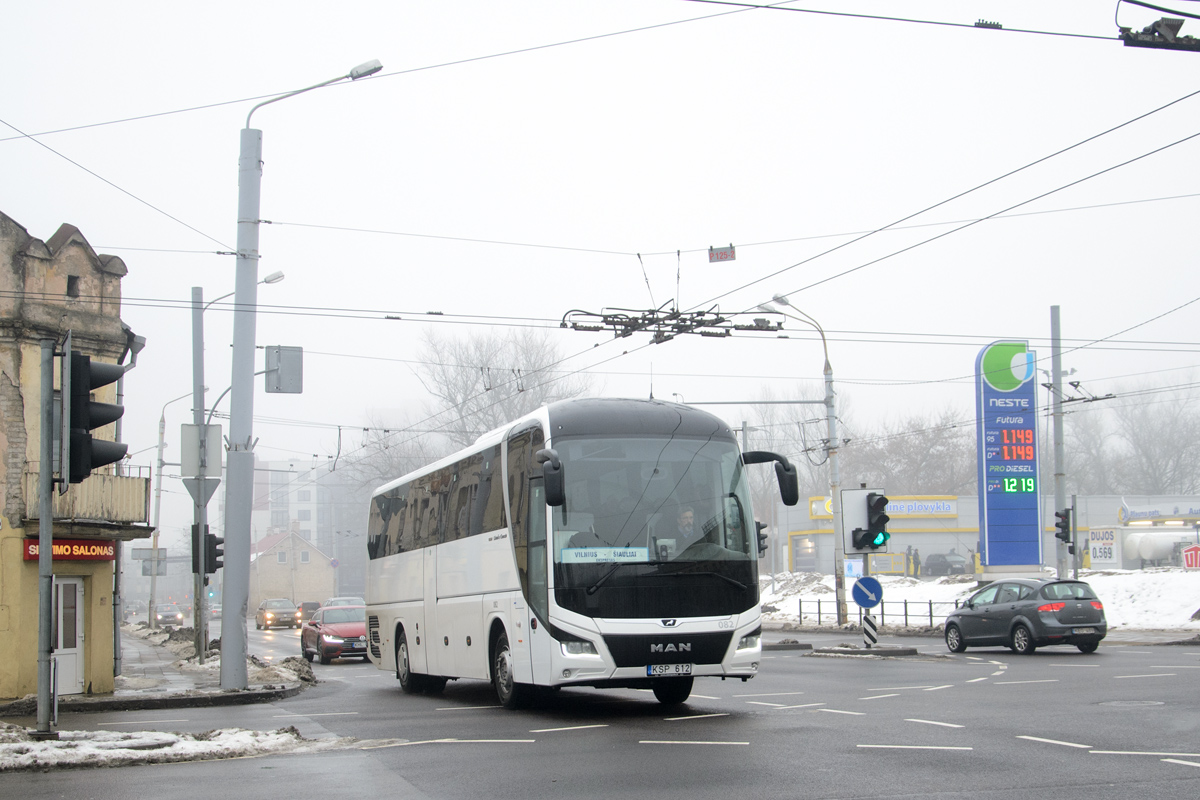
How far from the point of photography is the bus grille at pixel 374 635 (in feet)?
69.0

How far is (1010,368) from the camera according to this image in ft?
125

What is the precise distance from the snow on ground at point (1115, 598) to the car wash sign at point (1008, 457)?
7.23 feet

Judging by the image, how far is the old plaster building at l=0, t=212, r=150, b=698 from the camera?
17719 mm

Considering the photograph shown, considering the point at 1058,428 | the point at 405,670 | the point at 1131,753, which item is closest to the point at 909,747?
the point at 1131,753

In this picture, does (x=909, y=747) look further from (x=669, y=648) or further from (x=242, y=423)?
(x=242, y=423)

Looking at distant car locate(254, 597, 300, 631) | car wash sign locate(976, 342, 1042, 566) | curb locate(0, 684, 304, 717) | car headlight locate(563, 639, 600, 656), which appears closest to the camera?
car headlight locate(563, 639, 600, 656)

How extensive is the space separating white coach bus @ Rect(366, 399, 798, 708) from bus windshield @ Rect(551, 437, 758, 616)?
0.01 metres

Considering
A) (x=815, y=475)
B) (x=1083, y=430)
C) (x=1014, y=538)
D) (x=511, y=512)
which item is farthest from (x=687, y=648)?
(x=1083, y=430)

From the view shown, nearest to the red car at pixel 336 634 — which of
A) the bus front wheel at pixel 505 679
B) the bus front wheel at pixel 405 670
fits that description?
the bus front wheel at pixel 405 670

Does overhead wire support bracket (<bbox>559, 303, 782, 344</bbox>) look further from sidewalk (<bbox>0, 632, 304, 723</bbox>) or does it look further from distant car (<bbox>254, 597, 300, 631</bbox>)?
distant car (<bbox>254, 597, 300, 631</bbox>)

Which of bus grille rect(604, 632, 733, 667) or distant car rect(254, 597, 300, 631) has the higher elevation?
bus grille rect(604, 632, 733, 667)

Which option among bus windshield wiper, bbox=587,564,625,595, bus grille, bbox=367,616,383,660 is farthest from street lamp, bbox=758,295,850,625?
bus windshield wiper, bbox=587,564,625,595

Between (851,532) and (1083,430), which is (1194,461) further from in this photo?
(851,532)

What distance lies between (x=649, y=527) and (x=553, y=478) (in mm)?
1329
